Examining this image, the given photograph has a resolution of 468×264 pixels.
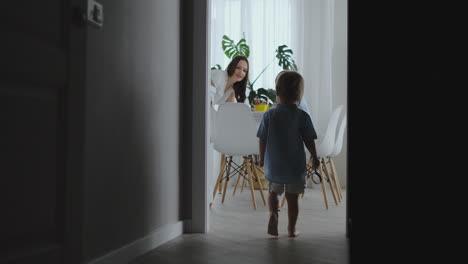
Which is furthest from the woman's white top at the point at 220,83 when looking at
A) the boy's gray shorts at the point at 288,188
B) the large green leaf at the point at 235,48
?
the boy's gray shorts at the point at 288,188

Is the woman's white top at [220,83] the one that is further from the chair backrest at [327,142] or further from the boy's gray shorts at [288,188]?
the boy's gray shorts at [288,188]

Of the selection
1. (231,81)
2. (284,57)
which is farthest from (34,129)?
(284,57)

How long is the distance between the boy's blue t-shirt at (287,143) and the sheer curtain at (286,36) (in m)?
2.89

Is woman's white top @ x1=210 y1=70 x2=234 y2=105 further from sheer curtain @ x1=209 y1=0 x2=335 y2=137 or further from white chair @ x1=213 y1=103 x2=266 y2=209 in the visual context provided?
sheer curtain @ x1=209 y1=0 x2=335 y2=137

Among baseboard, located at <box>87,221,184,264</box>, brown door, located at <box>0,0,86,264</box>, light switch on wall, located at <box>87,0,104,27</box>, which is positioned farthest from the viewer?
baseboard, located at <box>87,221,184,264</box>

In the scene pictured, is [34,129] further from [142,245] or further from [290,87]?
[290,87]

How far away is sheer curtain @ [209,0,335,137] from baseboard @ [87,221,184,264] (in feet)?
10.8

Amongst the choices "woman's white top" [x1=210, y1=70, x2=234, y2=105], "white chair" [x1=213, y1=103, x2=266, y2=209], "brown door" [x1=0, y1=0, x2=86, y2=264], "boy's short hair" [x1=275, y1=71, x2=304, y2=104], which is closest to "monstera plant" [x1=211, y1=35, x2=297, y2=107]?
"woman's white top" [x1=210, y1=70, x2=234, y2=105]

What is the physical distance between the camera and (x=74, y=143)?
1.31 meters

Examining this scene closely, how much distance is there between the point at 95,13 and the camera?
1.50m

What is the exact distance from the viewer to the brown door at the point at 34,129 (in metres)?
1.07

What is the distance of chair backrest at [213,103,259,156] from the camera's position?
10.7ft
